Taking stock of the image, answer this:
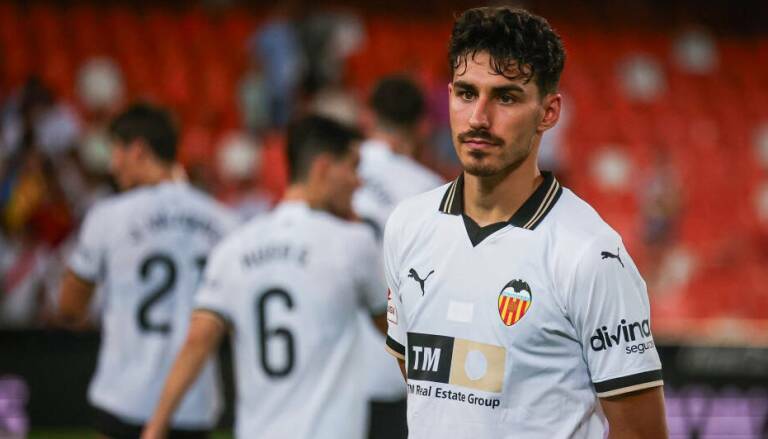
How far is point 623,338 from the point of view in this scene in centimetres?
268

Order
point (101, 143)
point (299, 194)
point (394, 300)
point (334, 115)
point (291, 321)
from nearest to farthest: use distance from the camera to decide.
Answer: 1. point (394, 300)
2. point (291, 321)
3. point (299, 194)
4. point (334, 115)
5. point (101, 143)

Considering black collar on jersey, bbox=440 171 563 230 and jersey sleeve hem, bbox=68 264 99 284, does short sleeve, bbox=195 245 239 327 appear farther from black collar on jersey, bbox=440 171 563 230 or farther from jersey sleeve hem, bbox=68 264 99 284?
black collar on jersey, bbox=440 171 563 230

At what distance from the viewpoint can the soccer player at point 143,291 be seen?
16.7 feet

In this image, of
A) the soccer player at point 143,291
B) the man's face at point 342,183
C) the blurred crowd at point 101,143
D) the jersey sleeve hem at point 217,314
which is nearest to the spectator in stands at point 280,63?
the blurred crowd at point 101,143

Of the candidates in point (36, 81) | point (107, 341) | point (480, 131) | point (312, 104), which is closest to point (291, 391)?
point (107, 341)

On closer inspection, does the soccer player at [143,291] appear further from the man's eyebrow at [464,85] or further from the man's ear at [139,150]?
the man's eyebrow at [464,85]

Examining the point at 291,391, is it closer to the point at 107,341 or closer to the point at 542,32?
the point at 107,341

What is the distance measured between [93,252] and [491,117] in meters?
2.81

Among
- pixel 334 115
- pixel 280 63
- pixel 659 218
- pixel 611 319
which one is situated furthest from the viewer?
pixel 659 218

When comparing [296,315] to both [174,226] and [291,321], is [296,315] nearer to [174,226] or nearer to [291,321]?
[291,321]

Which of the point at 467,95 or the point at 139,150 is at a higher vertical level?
the point at 139,150

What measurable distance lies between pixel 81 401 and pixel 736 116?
9701mm

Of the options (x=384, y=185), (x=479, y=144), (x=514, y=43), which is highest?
(x=384, y=185)

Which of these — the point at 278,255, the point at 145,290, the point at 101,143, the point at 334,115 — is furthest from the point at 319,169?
the point at 101,143
